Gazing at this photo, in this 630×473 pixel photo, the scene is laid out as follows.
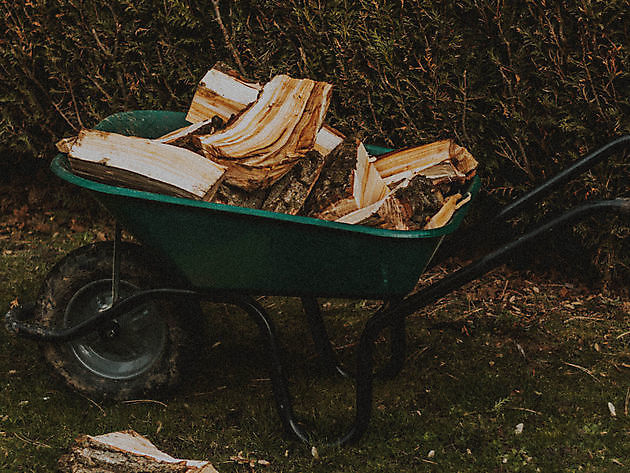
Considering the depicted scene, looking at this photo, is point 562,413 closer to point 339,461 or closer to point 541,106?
point 339,461

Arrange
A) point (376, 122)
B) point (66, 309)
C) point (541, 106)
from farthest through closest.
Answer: point (376, 122), point (541, 106), point (66, 309)

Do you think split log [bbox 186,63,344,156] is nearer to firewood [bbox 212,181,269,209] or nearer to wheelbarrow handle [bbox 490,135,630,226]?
firewood [bbox 212,181,269,209]

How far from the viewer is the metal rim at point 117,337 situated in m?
2.54

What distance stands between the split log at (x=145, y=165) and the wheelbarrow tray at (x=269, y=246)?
0.07m

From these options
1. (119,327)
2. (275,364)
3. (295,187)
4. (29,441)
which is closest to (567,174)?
(295,187)

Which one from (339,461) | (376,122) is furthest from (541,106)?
(339,461)

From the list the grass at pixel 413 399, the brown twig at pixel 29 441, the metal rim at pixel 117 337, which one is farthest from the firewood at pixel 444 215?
the brown twig at pixel 29 441

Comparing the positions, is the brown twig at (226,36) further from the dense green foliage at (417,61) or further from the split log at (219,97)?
the split log at (219,97)

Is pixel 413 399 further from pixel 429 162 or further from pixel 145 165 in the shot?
pixel 145 165

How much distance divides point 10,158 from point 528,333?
3.43m

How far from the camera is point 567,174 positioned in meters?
2.22

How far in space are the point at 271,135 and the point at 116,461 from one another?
3.49 feet

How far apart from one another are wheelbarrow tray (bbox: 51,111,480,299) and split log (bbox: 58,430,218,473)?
53 cm

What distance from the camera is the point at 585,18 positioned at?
304 centimetres
